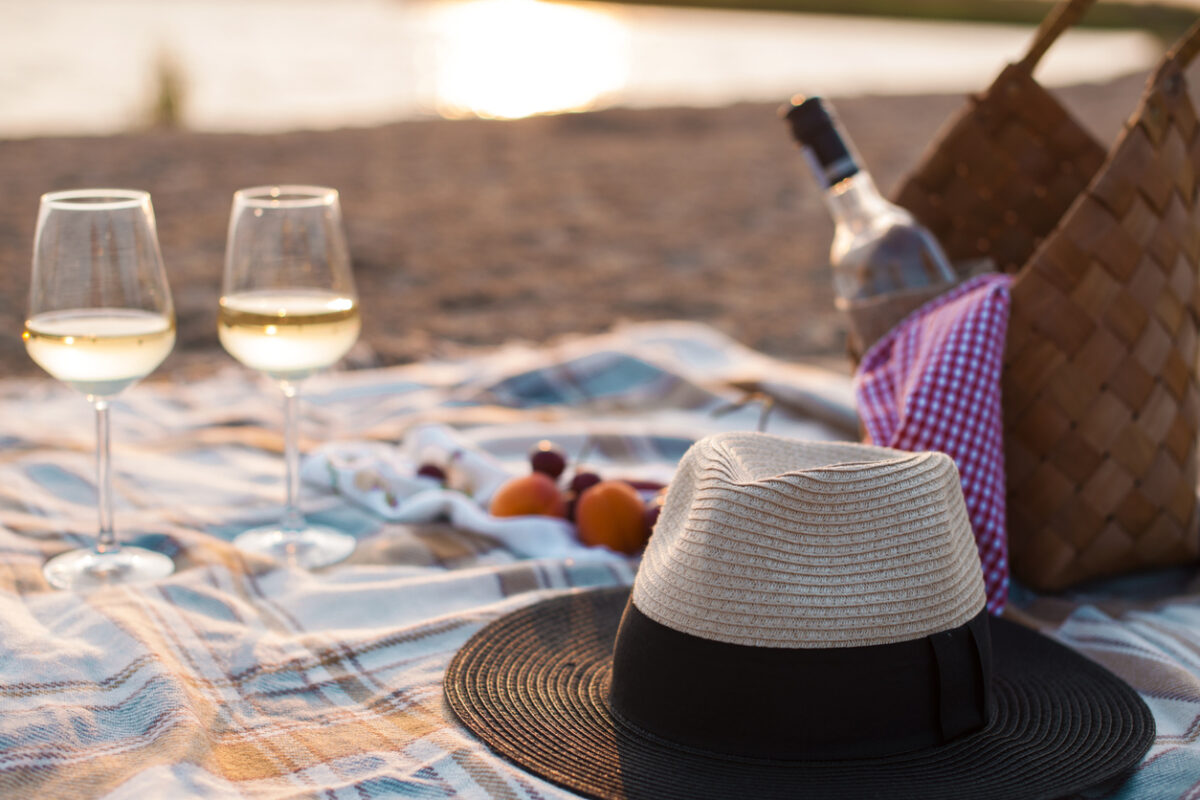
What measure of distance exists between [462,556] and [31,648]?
0.52 m

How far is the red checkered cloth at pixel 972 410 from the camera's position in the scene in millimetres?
1326

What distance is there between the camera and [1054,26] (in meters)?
1.57

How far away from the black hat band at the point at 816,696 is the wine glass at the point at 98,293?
661mm

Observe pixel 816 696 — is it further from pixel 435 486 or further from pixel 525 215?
pixel 525 215

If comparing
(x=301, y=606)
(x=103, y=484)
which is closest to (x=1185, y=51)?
(x=301, y=606)

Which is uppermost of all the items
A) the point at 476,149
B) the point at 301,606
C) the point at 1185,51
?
the point at 1185,51

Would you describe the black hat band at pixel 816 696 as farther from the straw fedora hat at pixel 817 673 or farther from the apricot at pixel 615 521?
the apricot at pixel 615 521

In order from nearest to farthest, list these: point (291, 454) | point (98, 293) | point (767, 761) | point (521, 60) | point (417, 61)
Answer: point (767, 761)
point (98, 293)
point (291, 454)
point (417, 61)
point (521, 60)

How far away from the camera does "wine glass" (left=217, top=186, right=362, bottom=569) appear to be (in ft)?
4.56

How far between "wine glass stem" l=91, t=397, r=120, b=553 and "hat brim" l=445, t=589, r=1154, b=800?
493 millimetres

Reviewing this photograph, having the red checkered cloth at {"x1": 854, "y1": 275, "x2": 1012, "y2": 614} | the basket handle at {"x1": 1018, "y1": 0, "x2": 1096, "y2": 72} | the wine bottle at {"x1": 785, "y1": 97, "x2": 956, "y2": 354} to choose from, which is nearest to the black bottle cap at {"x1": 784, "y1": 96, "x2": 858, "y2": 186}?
the wine bottle at {"x1": 785, "y1": 97, "x2": 956, "y2": 354}

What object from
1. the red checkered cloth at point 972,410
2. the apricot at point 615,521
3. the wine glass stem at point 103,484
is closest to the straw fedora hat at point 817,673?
the red checkered cloth at point 972,410

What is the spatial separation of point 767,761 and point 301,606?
61 centimetres

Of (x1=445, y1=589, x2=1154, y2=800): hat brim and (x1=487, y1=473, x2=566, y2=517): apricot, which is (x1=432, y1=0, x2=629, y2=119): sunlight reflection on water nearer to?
(x1=487, y1=473, x2=566, y2=517): apricot
